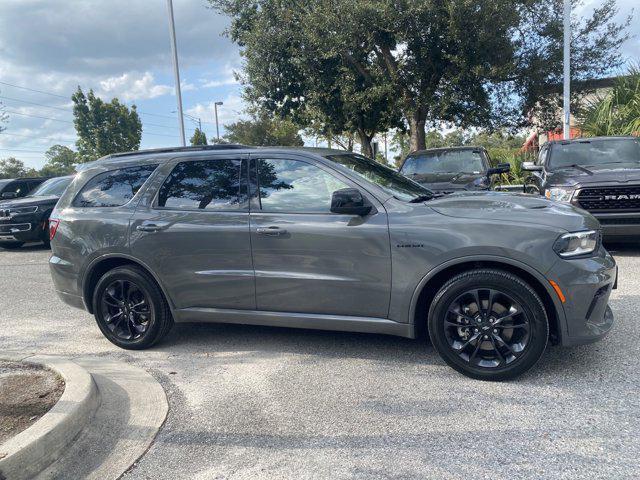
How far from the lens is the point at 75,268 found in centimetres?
480

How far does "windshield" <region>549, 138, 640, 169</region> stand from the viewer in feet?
27.2

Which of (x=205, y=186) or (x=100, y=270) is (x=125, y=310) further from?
(x=205, y=186)

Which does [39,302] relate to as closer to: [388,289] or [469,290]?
[388,289]

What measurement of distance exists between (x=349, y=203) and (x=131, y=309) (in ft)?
7.74

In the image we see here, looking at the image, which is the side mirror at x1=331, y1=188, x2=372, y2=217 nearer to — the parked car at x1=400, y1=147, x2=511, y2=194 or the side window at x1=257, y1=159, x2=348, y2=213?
the side window at x1=257, y1=159, x2=348, y2=213

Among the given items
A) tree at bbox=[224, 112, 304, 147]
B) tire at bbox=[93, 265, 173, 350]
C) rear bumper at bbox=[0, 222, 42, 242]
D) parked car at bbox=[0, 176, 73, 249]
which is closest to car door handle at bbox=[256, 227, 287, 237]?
tire at bbox=[93, 265, 173, 350]

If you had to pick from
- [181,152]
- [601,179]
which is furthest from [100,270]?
[601,179]

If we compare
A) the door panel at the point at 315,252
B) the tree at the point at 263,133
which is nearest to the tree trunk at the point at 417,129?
the door panel at the point at 315,252

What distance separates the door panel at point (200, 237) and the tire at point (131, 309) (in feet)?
0.58

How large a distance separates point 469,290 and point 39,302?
5.80m

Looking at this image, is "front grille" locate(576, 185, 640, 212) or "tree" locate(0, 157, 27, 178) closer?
"front grille" locate(576, 185, 640, 212)

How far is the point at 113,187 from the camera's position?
4793 millimetres

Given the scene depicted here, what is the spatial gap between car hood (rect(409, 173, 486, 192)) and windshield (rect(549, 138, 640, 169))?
1249mm

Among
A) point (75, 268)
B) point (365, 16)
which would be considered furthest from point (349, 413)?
point (365, 16)
